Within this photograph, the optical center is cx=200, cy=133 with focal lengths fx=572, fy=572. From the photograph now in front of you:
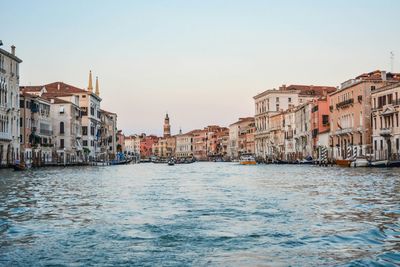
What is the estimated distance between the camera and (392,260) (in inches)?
290

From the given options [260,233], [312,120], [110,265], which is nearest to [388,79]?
[312,120]

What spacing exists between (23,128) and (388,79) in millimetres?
33144

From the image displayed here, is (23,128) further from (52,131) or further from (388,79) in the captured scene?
(388,79)

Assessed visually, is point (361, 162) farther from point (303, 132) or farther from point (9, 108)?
point (303, 132)

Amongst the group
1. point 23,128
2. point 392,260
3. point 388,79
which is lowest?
point 392,260

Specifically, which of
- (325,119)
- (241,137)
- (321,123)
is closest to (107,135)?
(241,137)

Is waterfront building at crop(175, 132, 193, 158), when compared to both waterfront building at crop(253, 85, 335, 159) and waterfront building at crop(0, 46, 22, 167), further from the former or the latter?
waterfront building at crop(0, 46, 22, 167)

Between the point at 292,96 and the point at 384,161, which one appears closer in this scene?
the point at 384,161

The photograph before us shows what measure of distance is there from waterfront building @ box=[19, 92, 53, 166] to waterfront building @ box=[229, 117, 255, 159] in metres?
55.1

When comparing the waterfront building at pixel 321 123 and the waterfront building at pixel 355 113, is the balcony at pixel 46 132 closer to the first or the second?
the waterfront building at pixel 321 123

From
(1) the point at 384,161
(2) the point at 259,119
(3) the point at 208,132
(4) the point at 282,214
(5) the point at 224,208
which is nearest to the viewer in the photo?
(4) the point at 282,214

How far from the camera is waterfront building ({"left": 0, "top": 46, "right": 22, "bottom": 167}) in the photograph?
147 ft

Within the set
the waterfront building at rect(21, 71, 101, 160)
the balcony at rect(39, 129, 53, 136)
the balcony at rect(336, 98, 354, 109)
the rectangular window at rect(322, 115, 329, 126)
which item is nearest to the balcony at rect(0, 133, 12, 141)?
the balcony at rect(39, 129, 53, 136)

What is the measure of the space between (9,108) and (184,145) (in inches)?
5069
